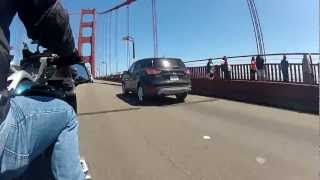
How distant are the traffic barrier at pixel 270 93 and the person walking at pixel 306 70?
0.72 m

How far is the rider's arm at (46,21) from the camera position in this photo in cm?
204

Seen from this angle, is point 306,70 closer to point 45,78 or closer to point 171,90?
point 171,90

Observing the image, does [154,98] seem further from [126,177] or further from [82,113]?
[126,177]

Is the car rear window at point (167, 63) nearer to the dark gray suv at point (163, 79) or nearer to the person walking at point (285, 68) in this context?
the dark gray suv at point (163, 79)

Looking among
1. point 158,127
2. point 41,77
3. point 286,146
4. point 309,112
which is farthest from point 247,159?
point 309,112

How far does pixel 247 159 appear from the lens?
6.36 meters

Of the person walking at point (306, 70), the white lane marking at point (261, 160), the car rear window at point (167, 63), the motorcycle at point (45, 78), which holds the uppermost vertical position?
the car rear window at point (167, 63)

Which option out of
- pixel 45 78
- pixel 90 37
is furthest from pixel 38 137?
pixel 90 37

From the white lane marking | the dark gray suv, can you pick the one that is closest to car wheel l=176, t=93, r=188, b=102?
the dark gray suv

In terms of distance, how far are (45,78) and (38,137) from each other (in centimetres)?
79

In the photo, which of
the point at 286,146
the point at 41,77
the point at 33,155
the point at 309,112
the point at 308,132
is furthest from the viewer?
the point at 309,112

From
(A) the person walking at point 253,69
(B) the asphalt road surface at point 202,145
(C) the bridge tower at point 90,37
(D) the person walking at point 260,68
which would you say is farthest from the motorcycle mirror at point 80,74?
(C) the bridge tower at point 90,37

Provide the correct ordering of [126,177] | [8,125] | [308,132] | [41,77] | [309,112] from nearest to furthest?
1. [8,125]
2. [41,77]
3. [126,177]
4. [308,132]
5. [309,112]

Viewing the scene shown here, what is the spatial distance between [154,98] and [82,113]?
496 centimetres
